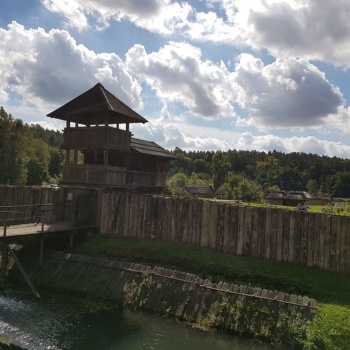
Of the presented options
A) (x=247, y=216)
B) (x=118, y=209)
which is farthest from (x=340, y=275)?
(x=118, y=209)

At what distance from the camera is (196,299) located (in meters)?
15.5

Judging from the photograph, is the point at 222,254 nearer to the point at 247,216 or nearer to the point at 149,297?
the point at 247,216

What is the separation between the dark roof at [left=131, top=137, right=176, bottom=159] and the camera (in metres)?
29.0

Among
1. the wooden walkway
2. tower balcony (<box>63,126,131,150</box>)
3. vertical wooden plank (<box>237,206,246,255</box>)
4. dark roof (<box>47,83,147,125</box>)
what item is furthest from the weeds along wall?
dark roof (<box>47,83,147,125</box>)

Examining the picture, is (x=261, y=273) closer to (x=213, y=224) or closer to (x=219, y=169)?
(x=213, y=224)

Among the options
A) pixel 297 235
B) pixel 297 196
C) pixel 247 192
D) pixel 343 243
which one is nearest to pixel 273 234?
pixel 297 235

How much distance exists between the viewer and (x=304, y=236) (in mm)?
17594

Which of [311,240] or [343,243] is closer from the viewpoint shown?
[343,243]

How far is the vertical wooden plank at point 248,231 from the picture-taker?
18750 millimetres

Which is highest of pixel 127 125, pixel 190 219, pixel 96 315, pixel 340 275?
pixel 127 125

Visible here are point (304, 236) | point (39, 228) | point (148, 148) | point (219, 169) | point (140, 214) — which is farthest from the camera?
point (219, 169)

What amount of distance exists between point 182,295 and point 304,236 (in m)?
6.36

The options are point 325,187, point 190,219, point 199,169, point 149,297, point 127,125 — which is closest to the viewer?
point 149,297

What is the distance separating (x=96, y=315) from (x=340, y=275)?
10577 millimetres
